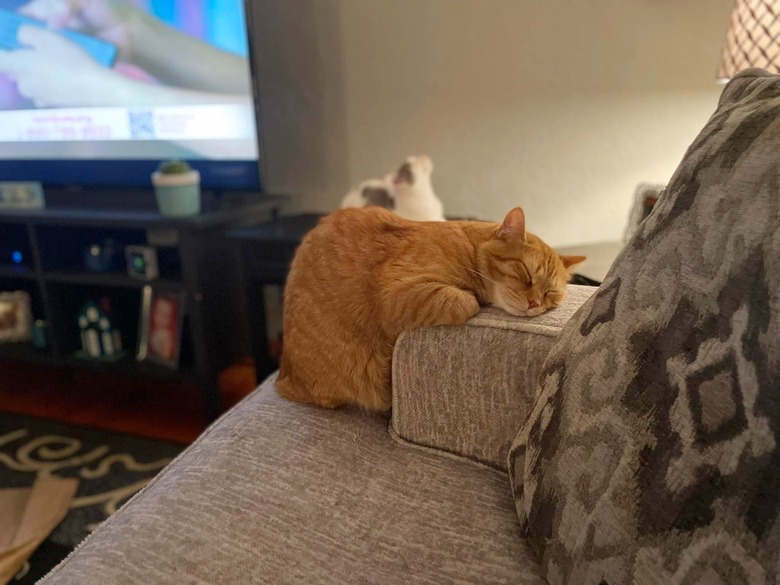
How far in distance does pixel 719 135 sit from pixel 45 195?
230cm

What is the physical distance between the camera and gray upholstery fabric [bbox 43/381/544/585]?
67 centimetres

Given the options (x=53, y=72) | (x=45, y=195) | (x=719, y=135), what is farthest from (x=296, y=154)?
(x=719, y=135)

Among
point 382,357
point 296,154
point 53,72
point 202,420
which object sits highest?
point 53,72

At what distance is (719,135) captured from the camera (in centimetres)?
59

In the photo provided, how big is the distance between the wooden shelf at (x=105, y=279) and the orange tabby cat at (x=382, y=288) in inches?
35.2

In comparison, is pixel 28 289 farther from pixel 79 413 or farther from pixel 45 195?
pixel 79 413

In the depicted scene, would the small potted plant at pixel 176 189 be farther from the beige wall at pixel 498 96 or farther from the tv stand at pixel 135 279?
the beige wall at pixel 498 96

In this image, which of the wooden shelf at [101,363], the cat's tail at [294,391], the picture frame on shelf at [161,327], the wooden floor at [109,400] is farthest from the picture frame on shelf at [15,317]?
the cat's tail at [294,391]

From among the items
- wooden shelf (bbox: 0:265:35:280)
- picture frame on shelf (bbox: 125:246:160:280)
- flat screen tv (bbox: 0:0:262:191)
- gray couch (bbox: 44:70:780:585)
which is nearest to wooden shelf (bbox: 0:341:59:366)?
wooden shelf (bbox: 0:265:35:280)

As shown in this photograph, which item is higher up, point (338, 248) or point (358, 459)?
point (338, 248)

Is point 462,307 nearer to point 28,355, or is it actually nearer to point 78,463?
point 78,463

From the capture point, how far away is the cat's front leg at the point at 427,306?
0.88m

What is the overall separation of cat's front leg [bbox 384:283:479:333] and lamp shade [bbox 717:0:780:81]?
0.67 metres

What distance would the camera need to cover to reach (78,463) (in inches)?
67.6
